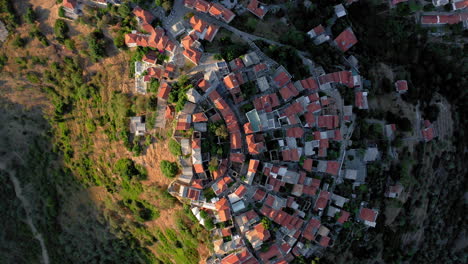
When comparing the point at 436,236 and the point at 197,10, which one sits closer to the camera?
the point at 197,10

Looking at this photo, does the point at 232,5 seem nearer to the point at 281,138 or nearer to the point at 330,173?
the point at 281,138

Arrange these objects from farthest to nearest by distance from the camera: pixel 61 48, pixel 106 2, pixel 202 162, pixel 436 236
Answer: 1. pixel 436 236
2. pixel 61 48
3. pixel 106 2
4. pixel 202 162

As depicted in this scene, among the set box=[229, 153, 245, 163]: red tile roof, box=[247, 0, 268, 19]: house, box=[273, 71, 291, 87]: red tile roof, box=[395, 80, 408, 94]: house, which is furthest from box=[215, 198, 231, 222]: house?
box=[395, 80, 408, 94]: house

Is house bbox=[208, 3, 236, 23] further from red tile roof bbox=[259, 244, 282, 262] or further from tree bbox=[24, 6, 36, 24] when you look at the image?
red tile roof bbox=[259, 244, 282, 262]

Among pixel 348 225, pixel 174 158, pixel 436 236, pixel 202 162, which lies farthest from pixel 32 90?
pixel 436 236

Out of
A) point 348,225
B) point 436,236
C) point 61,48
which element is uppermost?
point 61,48

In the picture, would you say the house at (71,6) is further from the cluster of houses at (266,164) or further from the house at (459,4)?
the house at (459,4)
